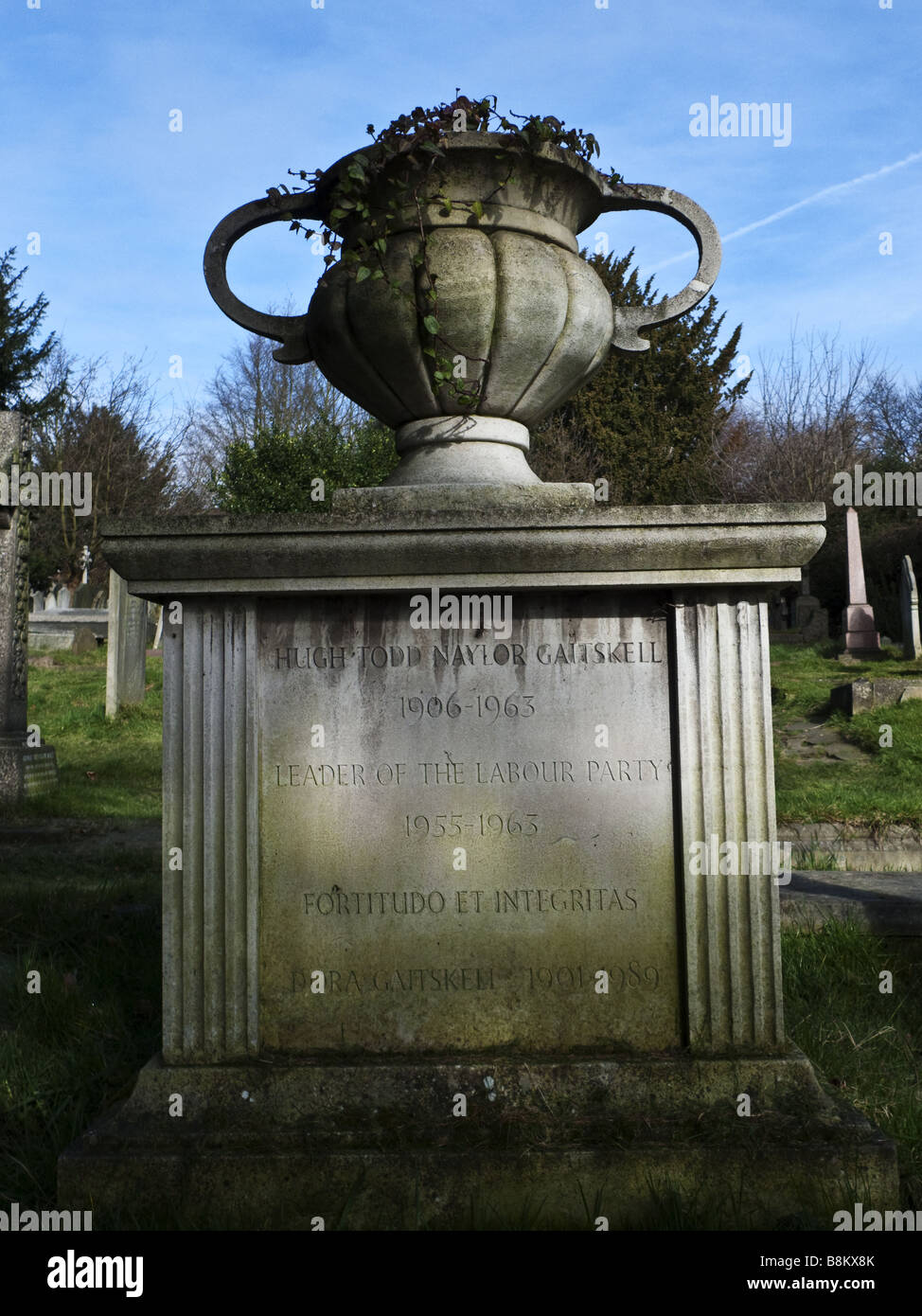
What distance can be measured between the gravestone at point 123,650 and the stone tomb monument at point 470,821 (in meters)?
9.52

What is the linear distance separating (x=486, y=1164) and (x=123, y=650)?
10543 mm

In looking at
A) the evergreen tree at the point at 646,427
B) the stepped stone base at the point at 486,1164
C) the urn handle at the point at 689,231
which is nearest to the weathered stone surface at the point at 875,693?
the urn handle at the point at 689,231

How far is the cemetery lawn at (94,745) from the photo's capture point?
8.07 metres

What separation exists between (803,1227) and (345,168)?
2806 millimetres

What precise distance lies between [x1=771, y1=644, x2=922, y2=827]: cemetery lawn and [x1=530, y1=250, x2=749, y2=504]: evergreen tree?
49.1ft

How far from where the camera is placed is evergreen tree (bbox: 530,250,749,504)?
28188 mm

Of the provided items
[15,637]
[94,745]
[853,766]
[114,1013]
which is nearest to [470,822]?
[114,1013]

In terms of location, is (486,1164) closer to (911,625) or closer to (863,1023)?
(863,1023)

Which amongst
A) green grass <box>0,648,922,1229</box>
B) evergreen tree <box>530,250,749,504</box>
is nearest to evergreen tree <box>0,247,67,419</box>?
evergreen tree <box>530,250,749,504</box>

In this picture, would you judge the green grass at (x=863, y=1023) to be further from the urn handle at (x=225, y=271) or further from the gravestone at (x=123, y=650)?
the gravestone at (x=123, y=650)

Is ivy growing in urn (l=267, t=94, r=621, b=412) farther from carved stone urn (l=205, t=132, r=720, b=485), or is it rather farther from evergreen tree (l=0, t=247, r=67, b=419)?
evergreen tree (l=0, t=247, r=67, b=419)

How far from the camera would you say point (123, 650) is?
1194cm
